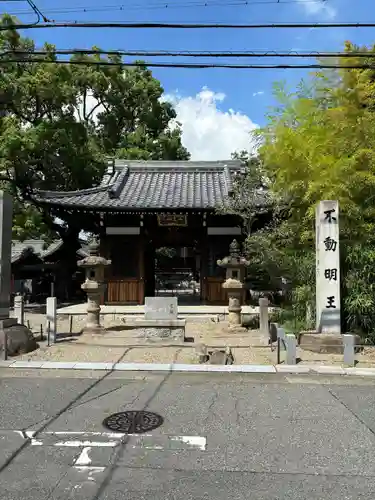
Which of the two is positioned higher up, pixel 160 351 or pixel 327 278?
pixel 327 278

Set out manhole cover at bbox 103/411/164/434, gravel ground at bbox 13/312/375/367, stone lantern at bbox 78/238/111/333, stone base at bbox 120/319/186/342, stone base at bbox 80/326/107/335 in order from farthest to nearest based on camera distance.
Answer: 1. stone lantern at bbox 78/238/111/333
2. stone base at bbox 80/326/107/335
3. stone base at bbox 120/319/186/342
4. gravel ground at bbox 13/312/375/367
5. manhole cover at bbox 103/411/164/434

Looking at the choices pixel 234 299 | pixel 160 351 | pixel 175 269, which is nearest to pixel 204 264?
pixel 234 299

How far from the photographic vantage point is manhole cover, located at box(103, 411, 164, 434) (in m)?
4.59

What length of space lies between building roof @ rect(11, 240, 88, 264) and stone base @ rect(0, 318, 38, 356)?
13552mm

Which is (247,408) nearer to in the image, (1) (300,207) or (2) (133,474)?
(2) (133,474)

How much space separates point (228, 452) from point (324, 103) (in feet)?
29.4

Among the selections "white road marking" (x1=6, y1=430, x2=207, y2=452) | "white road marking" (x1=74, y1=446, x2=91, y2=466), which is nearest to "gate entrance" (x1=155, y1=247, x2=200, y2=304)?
"white road marking" (x1=6, y1=430, x2=207, y2=452)

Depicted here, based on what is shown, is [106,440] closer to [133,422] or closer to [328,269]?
[133,422]

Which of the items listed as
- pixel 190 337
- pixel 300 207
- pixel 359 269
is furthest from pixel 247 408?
pixel 300 207

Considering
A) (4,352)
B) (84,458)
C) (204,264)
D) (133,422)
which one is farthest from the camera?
(204,264)

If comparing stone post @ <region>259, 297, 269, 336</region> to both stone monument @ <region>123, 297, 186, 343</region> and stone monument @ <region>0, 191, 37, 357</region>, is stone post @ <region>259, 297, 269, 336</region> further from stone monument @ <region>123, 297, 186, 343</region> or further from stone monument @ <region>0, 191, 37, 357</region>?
stone monument @ <region>0, 191, 37, 357</region>

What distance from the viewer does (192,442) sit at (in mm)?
4234

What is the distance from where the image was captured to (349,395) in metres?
6.04

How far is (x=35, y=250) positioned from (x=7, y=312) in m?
22.8
